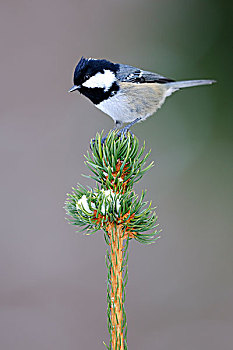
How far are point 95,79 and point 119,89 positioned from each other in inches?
4.5

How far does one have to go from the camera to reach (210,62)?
84.4 inches

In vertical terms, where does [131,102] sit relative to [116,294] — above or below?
above

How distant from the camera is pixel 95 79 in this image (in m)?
1.19

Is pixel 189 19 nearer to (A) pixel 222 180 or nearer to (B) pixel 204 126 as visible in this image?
(B) pixel 204 126

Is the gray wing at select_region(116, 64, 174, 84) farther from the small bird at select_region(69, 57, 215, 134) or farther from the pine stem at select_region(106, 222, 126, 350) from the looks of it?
the pine stem at select_region(106, 222, 126, 350)

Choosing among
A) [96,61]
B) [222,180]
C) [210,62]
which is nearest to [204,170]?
[222,180]

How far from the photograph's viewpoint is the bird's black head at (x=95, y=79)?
3.79 ft

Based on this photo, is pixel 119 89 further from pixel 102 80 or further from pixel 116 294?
pixel 116 294

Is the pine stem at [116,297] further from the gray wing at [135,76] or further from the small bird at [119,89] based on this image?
the gray wing at [135,76]

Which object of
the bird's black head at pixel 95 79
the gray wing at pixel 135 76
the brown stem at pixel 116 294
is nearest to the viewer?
the brown stem at pixel 116 294

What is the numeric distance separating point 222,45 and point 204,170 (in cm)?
63

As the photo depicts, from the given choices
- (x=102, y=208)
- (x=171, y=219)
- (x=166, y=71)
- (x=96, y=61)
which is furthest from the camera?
(x=166, y=71)

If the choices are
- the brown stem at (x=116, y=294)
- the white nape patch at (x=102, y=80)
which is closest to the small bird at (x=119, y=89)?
the white nape patch at (x=102, y=80)

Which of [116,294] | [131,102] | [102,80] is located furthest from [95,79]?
[116,294]
